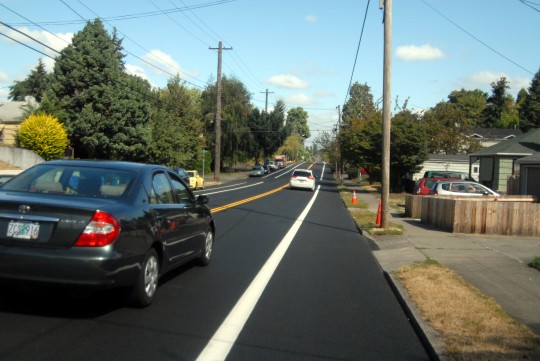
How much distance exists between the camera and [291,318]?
248 inches

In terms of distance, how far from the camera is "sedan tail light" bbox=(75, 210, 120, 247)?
548cm

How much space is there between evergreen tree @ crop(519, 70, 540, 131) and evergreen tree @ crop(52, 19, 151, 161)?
68.7 m

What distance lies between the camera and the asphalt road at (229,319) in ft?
16.5

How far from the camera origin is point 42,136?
33.2 meters

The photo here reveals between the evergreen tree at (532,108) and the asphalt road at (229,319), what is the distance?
289 feet

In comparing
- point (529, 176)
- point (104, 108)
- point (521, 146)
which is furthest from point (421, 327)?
point (104, 108)

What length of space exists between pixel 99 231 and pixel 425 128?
130 ft

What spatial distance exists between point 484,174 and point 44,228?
3386 centimetres

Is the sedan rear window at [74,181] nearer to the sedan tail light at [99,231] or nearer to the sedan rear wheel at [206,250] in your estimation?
the sedan tail light at [99,231]

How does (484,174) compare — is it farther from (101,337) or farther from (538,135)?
(101,337)

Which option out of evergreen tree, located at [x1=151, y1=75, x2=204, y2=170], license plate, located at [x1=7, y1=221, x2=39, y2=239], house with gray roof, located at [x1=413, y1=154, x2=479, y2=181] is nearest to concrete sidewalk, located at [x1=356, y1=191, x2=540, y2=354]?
license plate, located at [x1=7, y1=221, x2=39, y2=239]

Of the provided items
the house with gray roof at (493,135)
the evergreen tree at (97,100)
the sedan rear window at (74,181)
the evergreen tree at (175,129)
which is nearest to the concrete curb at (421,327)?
the sedan rear window at (74,181)

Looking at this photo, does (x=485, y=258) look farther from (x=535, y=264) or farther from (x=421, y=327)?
(x=421, y=327)

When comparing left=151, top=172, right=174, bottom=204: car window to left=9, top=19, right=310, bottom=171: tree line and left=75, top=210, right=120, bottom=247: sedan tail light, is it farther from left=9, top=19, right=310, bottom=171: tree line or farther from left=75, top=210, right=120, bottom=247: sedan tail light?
left=9, top=19, right=310, bottom=171: tree line
